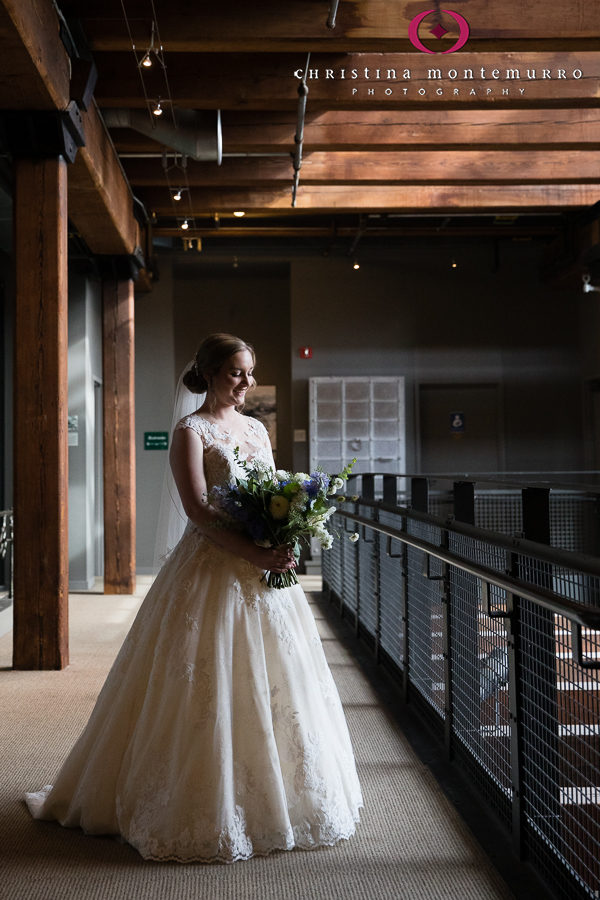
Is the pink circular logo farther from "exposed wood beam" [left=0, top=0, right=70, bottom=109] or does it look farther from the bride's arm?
the bride's arm

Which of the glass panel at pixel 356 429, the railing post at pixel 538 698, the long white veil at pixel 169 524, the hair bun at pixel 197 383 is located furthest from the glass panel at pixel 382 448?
the railing post at pixel 538 698

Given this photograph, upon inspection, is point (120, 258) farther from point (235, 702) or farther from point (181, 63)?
point (235, 702)

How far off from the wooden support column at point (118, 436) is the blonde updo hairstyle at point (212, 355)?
5777 mm

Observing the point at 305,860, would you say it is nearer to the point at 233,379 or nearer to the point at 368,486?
the point at 233,379

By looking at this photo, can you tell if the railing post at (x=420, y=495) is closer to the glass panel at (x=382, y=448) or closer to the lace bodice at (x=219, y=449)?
the lace bodice at (x=219, y=449)

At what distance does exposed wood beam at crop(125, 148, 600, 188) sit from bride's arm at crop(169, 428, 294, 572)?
5.17 m

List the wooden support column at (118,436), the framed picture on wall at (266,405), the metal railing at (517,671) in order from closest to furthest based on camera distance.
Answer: the metal railing at (517,671), the wooden support column at (118,436), the framed picture on wall at (266,405)

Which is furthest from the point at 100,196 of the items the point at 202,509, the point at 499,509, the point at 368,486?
the point at 499,509

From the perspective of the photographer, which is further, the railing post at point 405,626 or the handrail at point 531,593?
the railing post at point 405,626

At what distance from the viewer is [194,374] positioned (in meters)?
2.89

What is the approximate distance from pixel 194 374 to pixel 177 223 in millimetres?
6993

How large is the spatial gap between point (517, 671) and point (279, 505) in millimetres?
812

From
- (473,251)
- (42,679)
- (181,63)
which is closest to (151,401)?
(473,251)

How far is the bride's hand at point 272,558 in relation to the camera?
8.35ft
